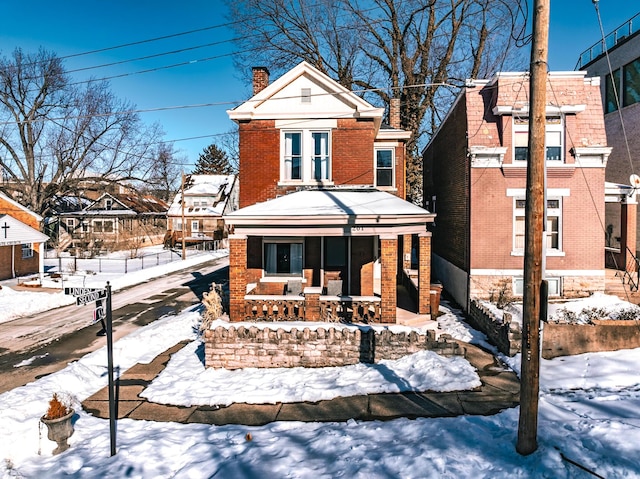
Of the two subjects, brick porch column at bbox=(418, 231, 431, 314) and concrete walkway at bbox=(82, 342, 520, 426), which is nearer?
concrete walkway at bbox=(82, 342, 520, 426)

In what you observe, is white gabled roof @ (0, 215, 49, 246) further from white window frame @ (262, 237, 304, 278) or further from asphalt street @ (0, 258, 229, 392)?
white window frame @ (262, 237, 304, 278)

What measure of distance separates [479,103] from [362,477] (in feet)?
44.7

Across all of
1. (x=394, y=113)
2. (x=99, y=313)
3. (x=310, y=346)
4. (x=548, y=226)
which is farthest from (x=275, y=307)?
(x=394, y=113)

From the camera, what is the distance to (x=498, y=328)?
1190cm

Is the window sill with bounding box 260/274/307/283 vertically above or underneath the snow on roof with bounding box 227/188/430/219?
underneath

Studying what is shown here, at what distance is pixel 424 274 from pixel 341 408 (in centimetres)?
553

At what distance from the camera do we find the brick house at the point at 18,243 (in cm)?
2436

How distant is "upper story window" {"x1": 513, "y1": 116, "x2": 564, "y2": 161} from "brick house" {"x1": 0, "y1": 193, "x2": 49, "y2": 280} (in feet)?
84.1

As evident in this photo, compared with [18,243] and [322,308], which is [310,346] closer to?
[322,308]

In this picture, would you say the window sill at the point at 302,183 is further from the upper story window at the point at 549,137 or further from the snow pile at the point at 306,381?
the snow pile at the point at 306,381

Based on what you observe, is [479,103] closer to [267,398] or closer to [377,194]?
[377,194]

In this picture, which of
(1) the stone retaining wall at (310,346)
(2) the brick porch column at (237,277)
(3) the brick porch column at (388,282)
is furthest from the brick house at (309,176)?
(1) the stone retaining wall at (310,346)

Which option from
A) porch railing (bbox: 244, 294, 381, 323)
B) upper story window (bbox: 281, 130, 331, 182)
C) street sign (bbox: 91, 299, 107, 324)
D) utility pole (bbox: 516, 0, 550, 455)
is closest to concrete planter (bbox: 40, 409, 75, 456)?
street sign (bbox: 91, 299, 107, 324)

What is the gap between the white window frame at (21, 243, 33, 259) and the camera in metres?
27.0
